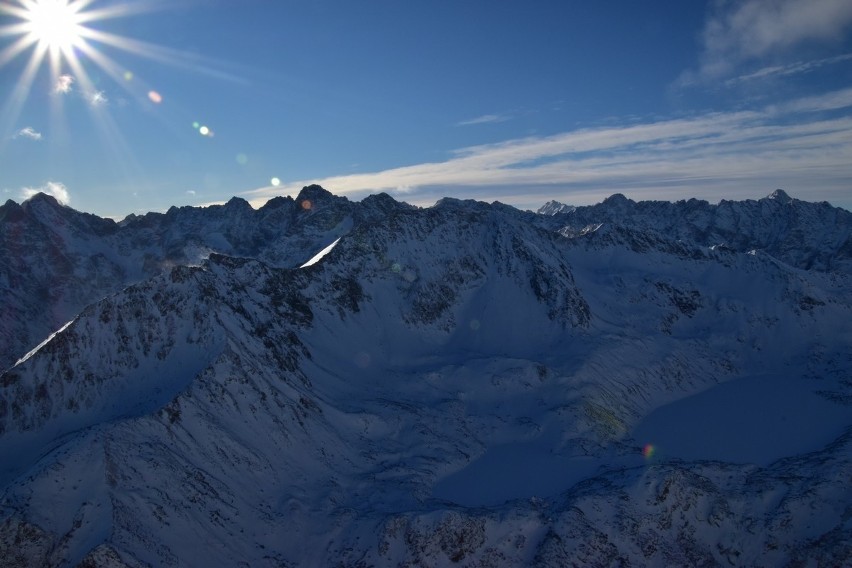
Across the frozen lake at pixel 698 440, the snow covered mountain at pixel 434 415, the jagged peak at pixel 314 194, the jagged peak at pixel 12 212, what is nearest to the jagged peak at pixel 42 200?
the jagged peak at pixel 12 212

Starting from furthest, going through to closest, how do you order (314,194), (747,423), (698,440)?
(314,194) → (747,423) → (698,440)

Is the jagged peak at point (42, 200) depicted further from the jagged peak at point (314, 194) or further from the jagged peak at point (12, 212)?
the jagged peak at point (314, 194)

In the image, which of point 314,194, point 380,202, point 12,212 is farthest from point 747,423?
point 12,212

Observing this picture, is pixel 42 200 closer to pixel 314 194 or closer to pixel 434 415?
pixel 314 194

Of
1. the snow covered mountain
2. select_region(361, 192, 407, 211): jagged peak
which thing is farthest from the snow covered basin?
select_region(361, 192, 407, 211): jagged peak

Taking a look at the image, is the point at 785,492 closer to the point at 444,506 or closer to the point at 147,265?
the point at 444,506

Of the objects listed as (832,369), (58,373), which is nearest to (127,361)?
(58,373)

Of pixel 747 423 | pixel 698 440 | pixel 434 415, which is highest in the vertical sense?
pixel 434 415
